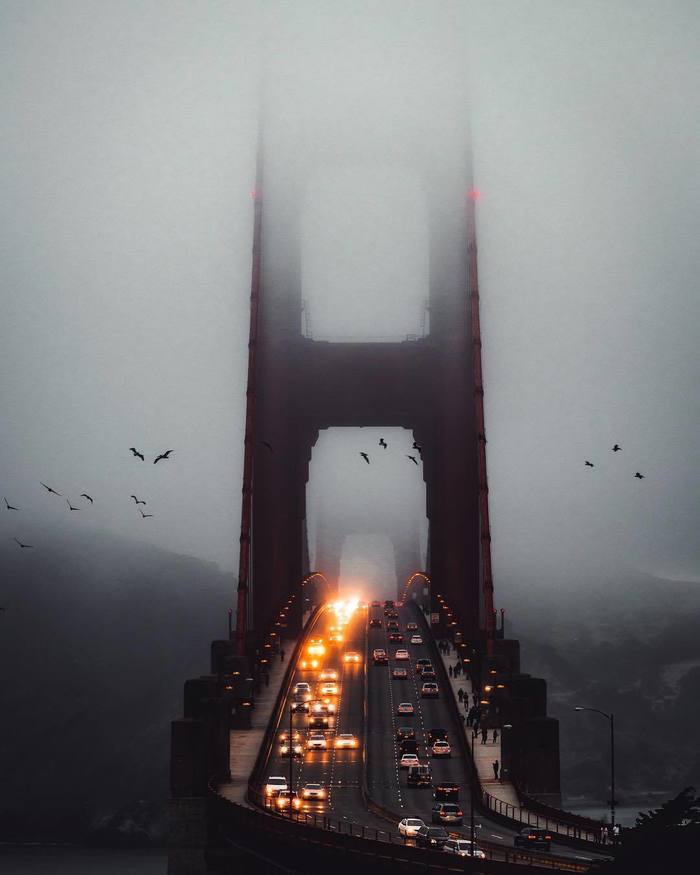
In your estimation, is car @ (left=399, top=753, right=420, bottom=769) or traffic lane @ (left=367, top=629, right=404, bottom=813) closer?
traffic lane @ (left=367, top=629, right=404, bottom=813)

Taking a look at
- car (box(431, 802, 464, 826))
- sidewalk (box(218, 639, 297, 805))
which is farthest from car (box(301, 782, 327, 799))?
Result: car (box(431, 802, 464, 826))

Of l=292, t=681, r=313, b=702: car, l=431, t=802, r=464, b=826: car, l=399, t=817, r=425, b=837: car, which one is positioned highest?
l=292, t=681, r=313, b=702: car

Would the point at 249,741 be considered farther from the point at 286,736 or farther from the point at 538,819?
the point at 538,819

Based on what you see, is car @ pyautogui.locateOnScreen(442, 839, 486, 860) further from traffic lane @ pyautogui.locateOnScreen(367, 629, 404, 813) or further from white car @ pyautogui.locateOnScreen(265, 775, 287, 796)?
white car @ pyautogui.locateOnScreen(265, 775, 287, 796)

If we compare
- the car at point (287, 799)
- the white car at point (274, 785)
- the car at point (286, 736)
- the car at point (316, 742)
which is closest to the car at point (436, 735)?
the car at point (316, 742)

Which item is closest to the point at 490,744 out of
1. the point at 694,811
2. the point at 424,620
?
the point at 694,811

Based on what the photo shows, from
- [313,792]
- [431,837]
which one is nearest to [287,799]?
[313,792]

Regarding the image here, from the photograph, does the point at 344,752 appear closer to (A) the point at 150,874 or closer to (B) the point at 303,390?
(B) the point at 303,390
